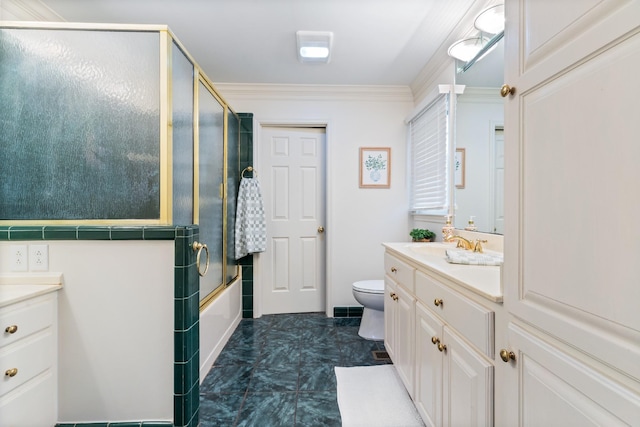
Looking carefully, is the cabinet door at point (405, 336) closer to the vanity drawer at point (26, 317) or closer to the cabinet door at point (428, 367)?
the cabinet door at point (428, 367)

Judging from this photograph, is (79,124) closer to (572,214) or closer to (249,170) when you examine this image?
(249,170)

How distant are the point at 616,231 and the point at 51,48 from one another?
82.4 inches

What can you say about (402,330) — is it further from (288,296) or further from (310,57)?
(310,57)

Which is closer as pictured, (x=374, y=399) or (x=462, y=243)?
(x=374, y=399)

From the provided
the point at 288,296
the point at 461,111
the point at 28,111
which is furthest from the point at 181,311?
the point at 461,111

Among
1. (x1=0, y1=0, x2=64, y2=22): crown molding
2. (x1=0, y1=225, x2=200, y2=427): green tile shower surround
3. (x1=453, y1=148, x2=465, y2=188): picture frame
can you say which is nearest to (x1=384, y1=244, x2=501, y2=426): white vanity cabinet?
(x1=453, y1=148, x2=465, y2=188): picture frame

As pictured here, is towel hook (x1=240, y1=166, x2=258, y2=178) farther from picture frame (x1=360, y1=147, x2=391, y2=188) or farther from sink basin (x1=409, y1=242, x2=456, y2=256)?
sink basin (x1=409, y1=242, x2=456, y2=256)

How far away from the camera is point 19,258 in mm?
1236

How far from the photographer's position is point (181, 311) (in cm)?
128

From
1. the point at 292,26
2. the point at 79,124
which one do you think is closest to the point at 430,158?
the point at 292,26

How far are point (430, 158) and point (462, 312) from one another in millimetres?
1682

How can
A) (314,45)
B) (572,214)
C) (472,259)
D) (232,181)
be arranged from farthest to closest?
(232,181) < (314,45) < (472,259) < (572,214)

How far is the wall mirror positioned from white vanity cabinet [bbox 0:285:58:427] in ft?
7.34

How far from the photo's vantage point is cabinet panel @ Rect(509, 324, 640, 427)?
51 cm
